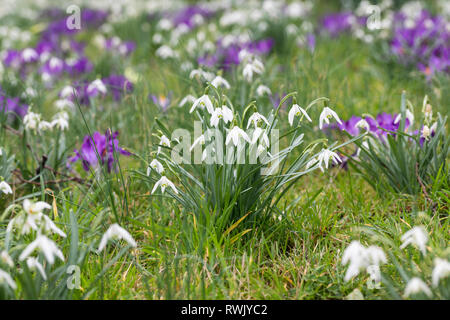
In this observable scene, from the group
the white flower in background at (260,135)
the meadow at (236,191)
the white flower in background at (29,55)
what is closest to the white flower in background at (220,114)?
the meadow at (236,191)

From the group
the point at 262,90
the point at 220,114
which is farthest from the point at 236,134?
the point at 262,90

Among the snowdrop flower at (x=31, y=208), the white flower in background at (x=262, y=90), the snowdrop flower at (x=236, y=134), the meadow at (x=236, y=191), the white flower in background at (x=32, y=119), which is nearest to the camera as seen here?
the snowdrop flower at (x=31, y=208)

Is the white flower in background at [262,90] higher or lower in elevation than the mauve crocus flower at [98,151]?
higher

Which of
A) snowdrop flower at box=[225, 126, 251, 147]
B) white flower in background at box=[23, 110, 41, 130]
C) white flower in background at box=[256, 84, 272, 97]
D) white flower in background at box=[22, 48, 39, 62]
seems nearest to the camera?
snowdrop flower at box=[225, 126, 251, 147]

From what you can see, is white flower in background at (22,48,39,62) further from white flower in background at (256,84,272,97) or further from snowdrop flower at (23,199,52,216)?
snowdrop flower at (23,199,52,216)

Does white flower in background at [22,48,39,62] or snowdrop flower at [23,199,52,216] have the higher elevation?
white flower in background at [22,48,39,62]

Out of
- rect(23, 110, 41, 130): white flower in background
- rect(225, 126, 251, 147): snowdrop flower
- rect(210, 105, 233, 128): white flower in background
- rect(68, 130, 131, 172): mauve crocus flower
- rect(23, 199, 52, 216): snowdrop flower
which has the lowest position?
rect(23, 199, 52, 216): snowdrop flower

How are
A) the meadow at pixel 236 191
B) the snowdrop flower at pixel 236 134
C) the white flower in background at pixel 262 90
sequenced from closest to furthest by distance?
the meadow at pixel 236 191
the snowdrop flower at pixel 236 134
the white flower in background at pixel 262 90

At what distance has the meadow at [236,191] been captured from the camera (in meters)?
1.82

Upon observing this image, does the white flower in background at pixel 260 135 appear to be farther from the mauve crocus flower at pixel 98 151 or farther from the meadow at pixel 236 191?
the mauve crocus flower at pixel 98 151

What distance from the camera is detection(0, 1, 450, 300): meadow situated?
1.82 m

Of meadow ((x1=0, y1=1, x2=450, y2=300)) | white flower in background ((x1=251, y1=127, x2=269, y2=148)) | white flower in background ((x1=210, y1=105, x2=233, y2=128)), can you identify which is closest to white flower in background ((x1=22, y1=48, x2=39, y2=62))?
meadow ((x1=0, y1=1, x2=450, y2=300))

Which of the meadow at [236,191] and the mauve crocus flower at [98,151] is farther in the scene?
the mauve crocus flower at [98,151]
